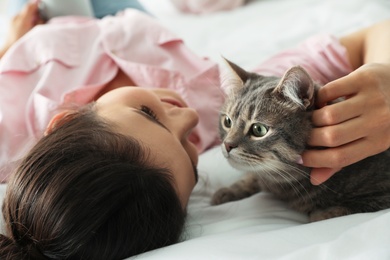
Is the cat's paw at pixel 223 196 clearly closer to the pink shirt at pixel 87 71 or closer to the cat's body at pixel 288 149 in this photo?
the cat's body at pixel 288 149

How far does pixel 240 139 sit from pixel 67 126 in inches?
14.7

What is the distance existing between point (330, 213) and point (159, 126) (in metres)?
0.42

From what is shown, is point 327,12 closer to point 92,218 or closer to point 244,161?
point 244,161

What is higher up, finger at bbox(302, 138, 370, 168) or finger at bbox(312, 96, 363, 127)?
finger at bbox(312, 96, 363, 127)

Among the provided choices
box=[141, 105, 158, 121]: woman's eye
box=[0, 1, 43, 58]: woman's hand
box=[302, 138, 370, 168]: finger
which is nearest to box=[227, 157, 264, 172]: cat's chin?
box=[302, 138, 370, 168]: finger

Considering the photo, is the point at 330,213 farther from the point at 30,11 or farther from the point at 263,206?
the point at 30,11

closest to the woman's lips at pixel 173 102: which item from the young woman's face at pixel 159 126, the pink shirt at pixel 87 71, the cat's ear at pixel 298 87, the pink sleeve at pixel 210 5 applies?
the young woman's face at pixel 159 126

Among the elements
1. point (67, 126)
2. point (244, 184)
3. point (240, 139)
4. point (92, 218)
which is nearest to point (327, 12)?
point (244, 184)

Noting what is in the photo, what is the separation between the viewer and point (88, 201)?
73cm

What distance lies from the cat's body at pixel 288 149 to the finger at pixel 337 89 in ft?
0.07

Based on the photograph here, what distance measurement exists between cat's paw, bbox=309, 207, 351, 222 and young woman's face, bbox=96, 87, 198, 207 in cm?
29

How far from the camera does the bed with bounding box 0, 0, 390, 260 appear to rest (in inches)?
26.5

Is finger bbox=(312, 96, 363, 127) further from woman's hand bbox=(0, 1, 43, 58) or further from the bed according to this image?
woman's hand bbox=(0, 1, 43, 58)

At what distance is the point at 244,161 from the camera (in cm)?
86
